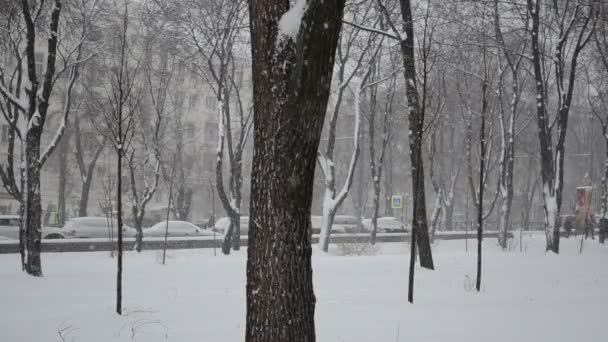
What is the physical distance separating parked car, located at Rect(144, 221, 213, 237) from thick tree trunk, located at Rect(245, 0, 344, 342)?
28086mm

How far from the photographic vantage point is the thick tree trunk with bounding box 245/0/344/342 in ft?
15.6

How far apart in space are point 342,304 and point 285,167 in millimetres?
5489

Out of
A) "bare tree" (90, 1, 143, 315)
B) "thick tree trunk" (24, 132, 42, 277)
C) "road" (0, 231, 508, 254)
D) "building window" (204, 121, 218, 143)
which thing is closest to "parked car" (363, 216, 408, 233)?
"road" (0, 231, 508, 254)

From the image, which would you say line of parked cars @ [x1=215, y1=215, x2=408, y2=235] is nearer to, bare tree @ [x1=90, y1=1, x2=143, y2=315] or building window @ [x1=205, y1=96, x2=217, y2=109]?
bare tree @ [x1=90, y1=1, x2=143, y2=315]

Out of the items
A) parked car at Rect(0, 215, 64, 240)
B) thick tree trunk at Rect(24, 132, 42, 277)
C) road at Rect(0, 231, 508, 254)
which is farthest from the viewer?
parked car at Rect(0, 215, 64, 240)

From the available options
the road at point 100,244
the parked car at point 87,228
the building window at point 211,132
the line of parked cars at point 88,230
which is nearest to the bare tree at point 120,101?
the road at point 100,244

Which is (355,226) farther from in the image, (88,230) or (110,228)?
(88,230)

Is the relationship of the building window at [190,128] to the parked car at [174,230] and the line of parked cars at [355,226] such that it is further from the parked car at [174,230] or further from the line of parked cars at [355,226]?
the parked car at [174,230]

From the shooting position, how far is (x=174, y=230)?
109ft

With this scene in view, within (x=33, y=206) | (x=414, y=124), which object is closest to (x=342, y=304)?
(x=414, y=124)

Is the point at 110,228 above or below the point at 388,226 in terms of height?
above

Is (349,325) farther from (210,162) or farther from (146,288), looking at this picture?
(210,162)

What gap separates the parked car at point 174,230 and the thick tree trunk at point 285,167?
28.1 metres

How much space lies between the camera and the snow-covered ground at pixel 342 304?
7.48m
